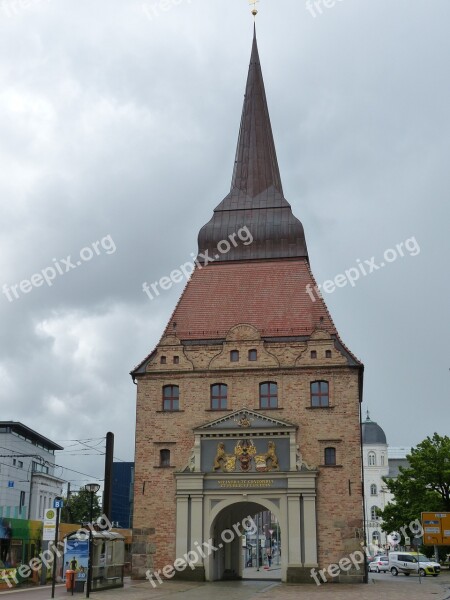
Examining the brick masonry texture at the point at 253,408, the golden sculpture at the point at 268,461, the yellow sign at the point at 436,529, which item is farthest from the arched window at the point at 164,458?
the yellow sign at the point at 436,529

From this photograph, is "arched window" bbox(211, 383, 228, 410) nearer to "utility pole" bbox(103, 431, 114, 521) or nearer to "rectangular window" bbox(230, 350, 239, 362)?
"rectangular window" bbox(230, 350, 239, 362)

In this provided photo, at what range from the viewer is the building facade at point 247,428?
124 ft

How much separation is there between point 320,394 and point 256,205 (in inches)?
569

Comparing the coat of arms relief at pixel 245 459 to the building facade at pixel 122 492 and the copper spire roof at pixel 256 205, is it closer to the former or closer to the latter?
the copper spire roof at pixel 256 205

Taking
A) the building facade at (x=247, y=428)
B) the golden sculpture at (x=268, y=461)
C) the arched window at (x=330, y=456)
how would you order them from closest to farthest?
the building facade at (x=247, y=428), the golden sculpture at (x=268, y=461), the arched window at (x=330, y=456)

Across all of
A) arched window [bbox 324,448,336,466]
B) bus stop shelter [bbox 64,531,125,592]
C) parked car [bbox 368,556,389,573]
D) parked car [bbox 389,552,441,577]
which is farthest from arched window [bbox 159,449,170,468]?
parked car [bbox 368,556,389,573]

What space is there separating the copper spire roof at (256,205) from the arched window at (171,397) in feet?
30.9

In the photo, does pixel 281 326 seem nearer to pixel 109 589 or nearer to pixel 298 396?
pixel 298 396

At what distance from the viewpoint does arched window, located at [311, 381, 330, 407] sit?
3988 centimetres

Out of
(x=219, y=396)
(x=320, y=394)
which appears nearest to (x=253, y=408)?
(x=219, y=396)

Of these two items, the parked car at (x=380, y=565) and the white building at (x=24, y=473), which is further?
the white building at (x=24, y=473)

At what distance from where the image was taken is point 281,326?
42406mm

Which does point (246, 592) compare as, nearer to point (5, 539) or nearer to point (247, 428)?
point (247, 428)

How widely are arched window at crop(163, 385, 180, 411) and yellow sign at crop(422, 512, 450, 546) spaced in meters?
13.9
